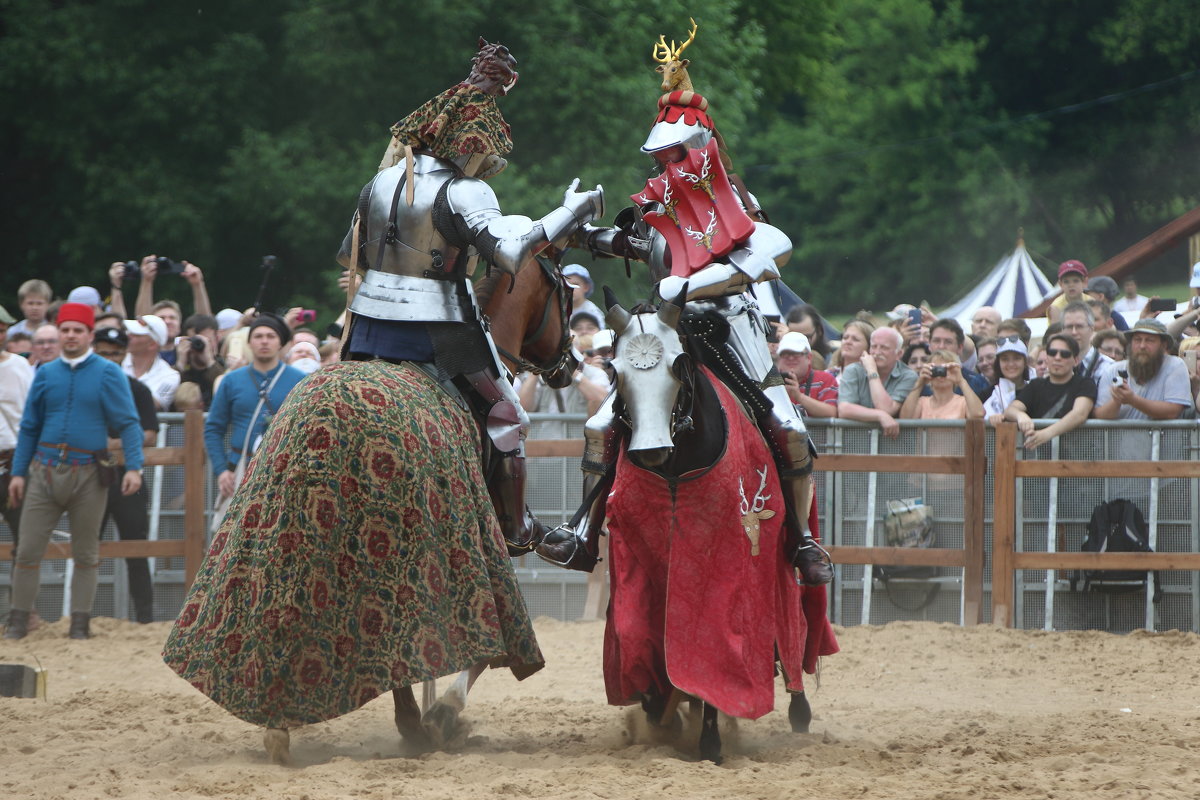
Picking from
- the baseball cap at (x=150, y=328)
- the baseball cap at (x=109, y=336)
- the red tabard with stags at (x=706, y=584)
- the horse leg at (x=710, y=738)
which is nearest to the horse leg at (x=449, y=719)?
the red tabard with stags at (x=706, y=584)

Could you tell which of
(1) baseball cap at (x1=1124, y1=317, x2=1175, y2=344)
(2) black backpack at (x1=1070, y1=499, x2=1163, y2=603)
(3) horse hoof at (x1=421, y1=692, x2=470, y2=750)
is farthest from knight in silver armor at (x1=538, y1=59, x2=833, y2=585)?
(1) baseball cap at (x1=1124, y1=317, x2=1175, y2=344)

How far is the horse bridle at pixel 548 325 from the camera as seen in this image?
6223 millimetres

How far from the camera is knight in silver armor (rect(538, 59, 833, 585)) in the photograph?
5926mm

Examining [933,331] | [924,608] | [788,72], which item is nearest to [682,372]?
[924,608]

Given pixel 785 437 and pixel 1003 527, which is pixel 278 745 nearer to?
pixel 785 437

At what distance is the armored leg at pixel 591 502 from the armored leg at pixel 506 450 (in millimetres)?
119

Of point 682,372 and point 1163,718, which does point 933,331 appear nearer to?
point 1163,718

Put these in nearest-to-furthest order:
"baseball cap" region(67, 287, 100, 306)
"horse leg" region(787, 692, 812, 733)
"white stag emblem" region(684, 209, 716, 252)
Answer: "white stag emblem" region(684, 209, 716, 252) < "horse leg" region(787, 692, 812, 733) < "baseball cap" region(67, 287, 100, 306)

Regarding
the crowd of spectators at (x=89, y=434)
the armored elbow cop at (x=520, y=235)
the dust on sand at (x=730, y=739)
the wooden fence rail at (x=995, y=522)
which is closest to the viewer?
the dust on sand at (x=730, y=739)

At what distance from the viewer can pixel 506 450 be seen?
19.6 ft

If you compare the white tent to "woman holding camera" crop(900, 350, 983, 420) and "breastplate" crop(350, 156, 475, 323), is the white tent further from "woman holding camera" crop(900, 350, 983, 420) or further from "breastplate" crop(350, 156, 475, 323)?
"breastplate" crop(350, 156, 475, 323)

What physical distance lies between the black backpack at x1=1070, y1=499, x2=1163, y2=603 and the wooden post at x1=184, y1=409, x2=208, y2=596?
5288mm

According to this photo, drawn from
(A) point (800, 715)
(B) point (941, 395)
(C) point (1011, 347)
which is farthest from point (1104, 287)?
(A) point (800, 715)

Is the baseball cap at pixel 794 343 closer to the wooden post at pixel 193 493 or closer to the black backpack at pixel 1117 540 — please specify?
the black backpack at pixel 1117 540
